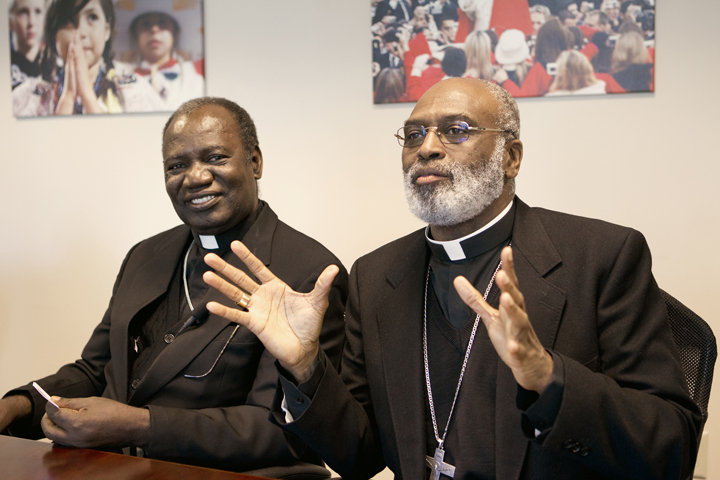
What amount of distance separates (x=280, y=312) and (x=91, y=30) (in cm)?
274

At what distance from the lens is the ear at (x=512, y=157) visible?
196 centimetres

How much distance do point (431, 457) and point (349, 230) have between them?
1662mm

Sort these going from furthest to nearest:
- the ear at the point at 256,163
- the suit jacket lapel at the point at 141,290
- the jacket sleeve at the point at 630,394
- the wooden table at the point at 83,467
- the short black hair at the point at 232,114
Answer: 1. the ear at the point at 256,163
2. the short black hair at the point at 232,114
3. the suit jacket lapel at the point at 141,290
4. the wooden table at the point at 83,467
5. the jacket sleeve at the point at 630,394

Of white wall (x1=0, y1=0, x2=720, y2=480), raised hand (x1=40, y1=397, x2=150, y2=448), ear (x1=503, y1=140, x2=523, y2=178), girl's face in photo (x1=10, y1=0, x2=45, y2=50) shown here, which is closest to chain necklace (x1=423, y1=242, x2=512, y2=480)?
ear (x1=503, y1=140, x2=523, y2=178)

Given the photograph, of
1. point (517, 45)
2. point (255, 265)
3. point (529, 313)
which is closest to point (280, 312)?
point (255, 265)

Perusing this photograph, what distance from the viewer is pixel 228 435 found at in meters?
1.88

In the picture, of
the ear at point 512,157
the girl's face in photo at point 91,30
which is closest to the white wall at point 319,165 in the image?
the girl's face in photo at point 91,30

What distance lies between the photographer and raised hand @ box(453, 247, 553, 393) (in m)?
1.25

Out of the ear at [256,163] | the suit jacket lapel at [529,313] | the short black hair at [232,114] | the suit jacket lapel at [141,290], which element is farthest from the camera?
the ear at [256,163]

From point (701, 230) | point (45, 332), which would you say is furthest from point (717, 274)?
point (45, 332)

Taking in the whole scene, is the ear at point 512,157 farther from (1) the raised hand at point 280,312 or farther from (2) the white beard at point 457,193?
(1) the raised hand at point 280,312

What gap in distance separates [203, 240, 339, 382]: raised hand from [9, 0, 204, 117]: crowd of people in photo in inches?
83.7

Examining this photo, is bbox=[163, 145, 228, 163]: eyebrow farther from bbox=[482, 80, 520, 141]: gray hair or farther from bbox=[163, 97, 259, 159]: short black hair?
bbox=[482, 80, 520, 141]: gray hair

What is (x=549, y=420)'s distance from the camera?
4.43 feet
